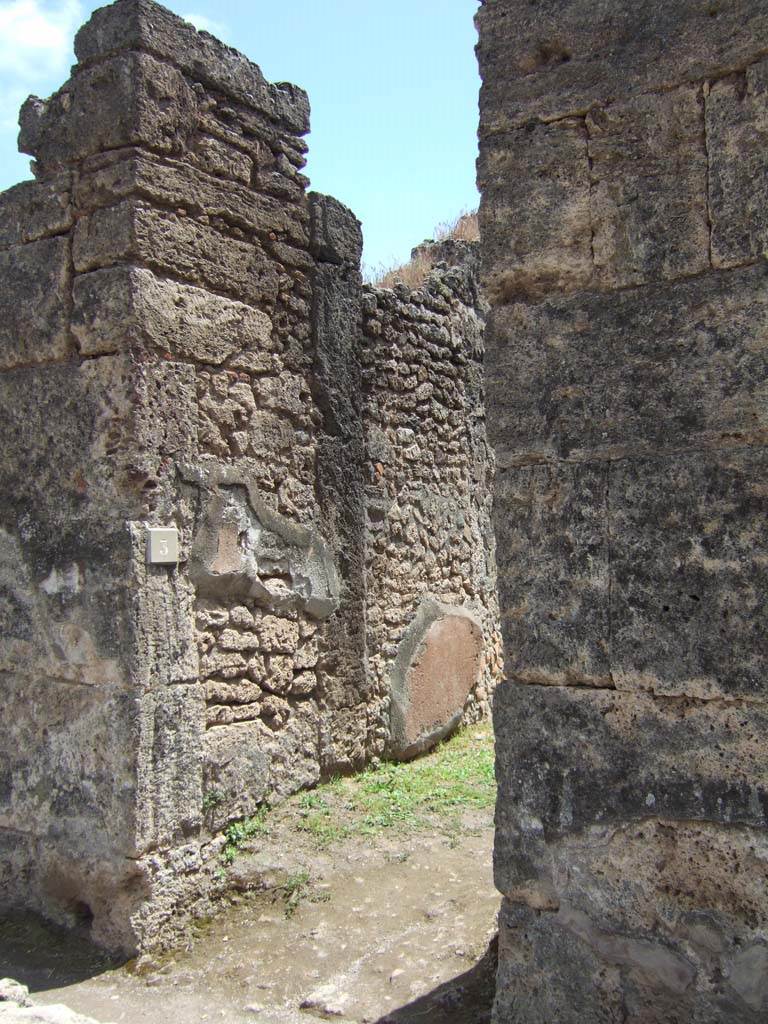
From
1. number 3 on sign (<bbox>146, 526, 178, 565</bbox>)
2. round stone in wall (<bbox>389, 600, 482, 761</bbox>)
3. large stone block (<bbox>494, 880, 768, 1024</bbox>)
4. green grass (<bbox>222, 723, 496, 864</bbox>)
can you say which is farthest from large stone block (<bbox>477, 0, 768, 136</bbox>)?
round stone in wall (<bbox>389, 600, 482, 761</bbox>)

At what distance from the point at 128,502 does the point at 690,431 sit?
2.37 metres

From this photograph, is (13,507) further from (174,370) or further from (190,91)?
→ (190,91)

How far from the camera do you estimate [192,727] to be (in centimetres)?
405

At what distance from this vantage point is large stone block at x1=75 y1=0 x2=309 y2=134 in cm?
402

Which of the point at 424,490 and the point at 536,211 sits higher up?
the point at 536,211

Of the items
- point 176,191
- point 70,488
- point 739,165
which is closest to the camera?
point 739,165

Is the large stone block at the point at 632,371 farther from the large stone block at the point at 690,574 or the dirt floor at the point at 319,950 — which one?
the dirt floor at the point at 319,950

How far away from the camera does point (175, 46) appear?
13.7 feet

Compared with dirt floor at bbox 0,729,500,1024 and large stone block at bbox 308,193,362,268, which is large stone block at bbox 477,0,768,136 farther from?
dirt floor at bbox 0,729,500,1024

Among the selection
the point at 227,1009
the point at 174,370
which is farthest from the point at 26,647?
the point at 227,1009

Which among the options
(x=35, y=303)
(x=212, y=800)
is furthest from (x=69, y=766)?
(x=35, y=303)

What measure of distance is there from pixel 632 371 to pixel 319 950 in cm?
257

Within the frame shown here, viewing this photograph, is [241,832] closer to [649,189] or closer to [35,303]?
[35,303]

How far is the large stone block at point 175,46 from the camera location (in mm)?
4016
